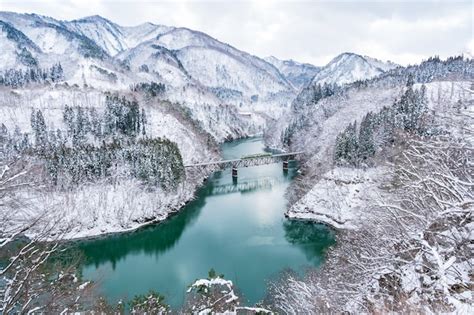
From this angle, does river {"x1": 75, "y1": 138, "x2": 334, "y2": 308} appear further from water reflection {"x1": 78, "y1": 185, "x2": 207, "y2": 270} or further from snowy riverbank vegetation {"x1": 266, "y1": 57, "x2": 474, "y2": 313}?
snowy riverbank vegetation {"x1": 266, "y1": 57, "x2": 474, "y2": 313}

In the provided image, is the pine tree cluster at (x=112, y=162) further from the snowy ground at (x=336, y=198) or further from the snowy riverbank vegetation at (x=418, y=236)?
the snowy riverbank vegetation at (x=418, y=236)

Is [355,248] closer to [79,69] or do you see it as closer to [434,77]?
[434,77]

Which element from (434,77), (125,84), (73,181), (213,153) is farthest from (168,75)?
(73,181)

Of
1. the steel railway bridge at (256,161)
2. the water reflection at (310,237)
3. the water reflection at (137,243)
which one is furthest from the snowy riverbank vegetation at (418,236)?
the steel railway bridge at (256,161)

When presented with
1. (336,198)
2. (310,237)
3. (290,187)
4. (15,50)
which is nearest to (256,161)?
(290,187)

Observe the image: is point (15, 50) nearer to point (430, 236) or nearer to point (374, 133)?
point (374, 133)

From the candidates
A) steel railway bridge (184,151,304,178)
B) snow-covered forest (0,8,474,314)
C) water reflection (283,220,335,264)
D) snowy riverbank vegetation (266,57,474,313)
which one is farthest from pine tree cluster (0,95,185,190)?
snowy riverbank vegetation (266,57,474,313)
